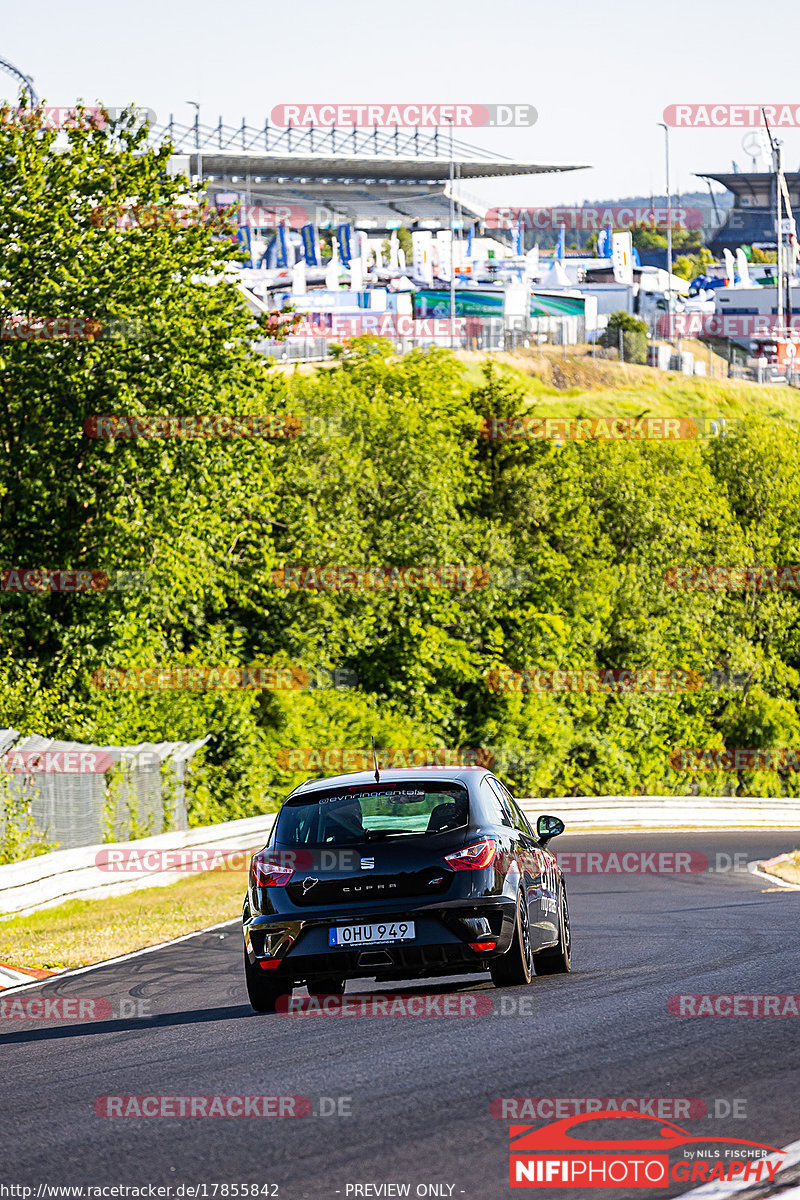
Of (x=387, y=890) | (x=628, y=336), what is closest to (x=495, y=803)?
(x=387, y=890)

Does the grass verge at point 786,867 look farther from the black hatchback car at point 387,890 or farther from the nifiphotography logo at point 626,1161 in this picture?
the nifiphotography logo at point 626,1161

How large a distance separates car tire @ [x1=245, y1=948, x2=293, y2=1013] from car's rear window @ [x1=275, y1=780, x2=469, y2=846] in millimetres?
835

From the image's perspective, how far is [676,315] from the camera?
439 feet

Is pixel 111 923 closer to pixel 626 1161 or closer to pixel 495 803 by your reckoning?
pixel 495 803

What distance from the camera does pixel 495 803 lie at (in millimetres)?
10133

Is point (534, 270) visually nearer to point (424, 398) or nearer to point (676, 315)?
point (676, 315)

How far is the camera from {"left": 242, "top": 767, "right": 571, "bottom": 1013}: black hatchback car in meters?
9.09

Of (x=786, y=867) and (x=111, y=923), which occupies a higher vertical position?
(x=111, y=923)

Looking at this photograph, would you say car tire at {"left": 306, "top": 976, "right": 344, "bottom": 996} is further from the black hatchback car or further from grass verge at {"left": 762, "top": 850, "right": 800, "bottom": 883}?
grass verge at {"left": 762, "top": 850, "right": 800, "bottom": 883}

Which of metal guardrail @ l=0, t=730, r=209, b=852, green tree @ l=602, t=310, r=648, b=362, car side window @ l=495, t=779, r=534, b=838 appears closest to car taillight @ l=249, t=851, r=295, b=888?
car side window @ l=495, t=779, r=534, b=838

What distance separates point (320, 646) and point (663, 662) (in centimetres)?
1658

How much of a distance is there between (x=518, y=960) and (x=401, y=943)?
0.95 m

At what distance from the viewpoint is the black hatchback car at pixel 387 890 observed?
9094mm

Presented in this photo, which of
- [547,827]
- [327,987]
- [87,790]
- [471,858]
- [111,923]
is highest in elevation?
[471,858]
